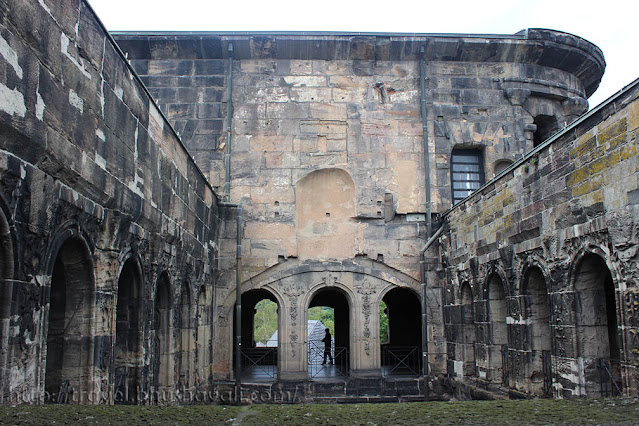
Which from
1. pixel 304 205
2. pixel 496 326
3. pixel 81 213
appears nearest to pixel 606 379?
pixel 496 326

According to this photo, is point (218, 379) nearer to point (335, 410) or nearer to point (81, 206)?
point (81, 206)

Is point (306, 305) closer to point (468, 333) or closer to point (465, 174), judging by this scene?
point (468, 333)

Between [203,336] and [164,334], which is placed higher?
[164,334]

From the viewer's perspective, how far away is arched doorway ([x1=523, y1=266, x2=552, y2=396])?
27.9ft

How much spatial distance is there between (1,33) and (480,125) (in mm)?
11216

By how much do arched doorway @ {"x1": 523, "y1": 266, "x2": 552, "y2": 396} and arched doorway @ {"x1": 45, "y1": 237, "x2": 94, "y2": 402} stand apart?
5.77 meters

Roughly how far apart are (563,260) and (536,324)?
1493 mm

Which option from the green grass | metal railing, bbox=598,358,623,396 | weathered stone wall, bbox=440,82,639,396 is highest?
weathered stone wall, bbox=440,82,639,396

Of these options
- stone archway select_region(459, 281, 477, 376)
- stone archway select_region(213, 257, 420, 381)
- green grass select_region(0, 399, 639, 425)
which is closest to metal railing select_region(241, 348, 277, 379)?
stone archway select_region(213, 257, 420, 381)

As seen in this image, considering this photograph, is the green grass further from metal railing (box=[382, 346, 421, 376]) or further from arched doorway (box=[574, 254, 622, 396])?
metal railing (box=[382, 346, 421, 376])

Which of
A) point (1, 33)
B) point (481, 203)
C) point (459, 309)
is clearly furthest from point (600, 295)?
point (1, 33)

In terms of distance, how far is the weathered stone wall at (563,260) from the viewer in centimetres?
620

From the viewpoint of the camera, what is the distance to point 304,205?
1336 cm

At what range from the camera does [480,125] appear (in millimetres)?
13617
